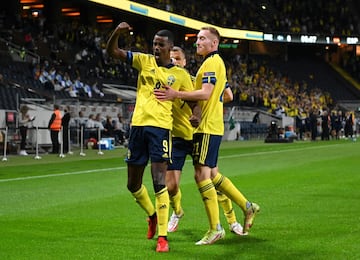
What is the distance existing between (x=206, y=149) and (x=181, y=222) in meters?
1.85

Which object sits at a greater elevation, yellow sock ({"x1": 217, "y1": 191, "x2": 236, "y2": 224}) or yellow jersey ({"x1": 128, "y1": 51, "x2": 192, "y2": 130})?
yellow jersey ({"x1": 128, "y1": 51, "x2": 192, "y2": 130})

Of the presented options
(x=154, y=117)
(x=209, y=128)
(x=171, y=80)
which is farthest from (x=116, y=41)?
(x=209, y=128)

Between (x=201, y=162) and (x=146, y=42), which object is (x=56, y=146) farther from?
(x=146, y=42)

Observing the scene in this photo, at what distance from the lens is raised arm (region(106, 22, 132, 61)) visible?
7.25m

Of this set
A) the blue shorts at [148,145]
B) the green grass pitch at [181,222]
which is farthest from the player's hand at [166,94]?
the green grass pitch at [181,222]

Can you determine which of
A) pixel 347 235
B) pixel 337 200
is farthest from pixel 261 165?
pixel 347 235

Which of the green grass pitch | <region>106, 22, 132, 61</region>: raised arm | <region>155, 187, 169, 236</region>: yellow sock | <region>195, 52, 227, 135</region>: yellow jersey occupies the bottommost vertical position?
the green grass pitch

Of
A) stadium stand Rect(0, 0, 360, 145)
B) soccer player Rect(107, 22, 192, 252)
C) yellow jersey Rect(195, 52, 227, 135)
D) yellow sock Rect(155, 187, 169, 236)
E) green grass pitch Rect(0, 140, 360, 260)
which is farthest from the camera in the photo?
stadium stand Rect(0, 0, 360, 145)

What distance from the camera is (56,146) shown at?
2691cm

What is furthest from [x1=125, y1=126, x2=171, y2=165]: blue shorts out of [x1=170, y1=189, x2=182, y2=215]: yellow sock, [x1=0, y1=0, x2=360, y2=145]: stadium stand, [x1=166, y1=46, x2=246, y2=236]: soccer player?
[x1=0, y1=0, x2=360, y2=145]: stadium stand

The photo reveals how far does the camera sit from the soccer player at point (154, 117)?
295 inches

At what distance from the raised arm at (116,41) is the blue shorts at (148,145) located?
814 mm

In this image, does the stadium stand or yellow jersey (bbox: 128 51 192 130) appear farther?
the stadium stand

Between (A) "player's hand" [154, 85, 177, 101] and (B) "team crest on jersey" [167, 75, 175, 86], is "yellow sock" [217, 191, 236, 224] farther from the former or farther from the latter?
(A) "player's hand" [154, 85, 177, 101]
